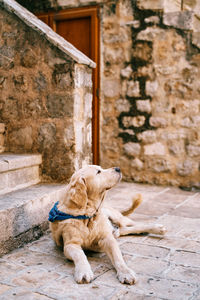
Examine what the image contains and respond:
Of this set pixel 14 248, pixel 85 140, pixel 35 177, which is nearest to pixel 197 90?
pixel 85 140

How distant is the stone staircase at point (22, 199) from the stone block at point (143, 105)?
236cm

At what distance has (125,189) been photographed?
5633mm

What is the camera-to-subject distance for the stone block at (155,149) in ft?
19.3

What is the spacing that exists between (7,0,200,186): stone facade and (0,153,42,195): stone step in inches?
89.0

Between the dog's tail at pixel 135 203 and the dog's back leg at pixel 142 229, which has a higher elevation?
the dog's tail at pixel 135 203

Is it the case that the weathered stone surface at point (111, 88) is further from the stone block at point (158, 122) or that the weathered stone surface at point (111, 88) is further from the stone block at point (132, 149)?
A: the stone block at point (132, 149)

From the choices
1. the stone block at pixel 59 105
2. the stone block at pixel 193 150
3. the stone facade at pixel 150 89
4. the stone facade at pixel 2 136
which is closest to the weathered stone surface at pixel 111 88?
the stone facade at pixel 150 89

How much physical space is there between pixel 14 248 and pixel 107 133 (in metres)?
3.36

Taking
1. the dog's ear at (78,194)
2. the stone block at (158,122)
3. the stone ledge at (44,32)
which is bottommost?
the dog's ear at (78,194)

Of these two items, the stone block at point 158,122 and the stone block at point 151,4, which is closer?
the stone block at point 151,4

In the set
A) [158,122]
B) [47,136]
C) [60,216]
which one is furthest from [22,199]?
[158,122]

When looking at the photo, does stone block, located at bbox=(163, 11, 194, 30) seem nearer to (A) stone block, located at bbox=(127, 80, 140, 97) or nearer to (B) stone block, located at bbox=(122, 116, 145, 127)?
(A) stone block, located at bbox=(127, 80, 140, 97)

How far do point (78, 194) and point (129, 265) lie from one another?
671 millimetres

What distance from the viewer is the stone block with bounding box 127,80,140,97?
5977 millimetres
